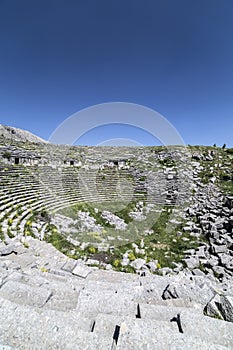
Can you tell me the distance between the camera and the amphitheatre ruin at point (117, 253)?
2.01 metres

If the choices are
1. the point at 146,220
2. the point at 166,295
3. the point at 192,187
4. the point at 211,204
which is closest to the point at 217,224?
the point at 211,204

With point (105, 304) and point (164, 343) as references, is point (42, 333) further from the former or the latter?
point (105, 304)

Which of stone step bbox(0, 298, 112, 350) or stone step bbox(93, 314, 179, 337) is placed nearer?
stone step bbox(0, 298, 112, 350)

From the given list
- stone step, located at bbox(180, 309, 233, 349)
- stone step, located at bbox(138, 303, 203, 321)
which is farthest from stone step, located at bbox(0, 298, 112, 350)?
stone step, located at bbox(180, 309, 233, 349)

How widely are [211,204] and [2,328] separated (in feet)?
46.6

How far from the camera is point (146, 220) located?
12570 mm

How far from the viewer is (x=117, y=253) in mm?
7832

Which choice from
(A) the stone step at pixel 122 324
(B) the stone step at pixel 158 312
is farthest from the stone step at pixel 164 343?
(B) the stone step at pixel 158 312

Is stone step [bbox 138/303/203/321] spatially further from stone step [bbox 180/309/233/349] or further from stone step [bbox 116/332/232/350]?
stone step [bbox 116/332/232/350]

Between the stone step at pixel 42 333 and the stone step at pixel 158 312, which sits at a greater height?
the stone step at pixel 42 333

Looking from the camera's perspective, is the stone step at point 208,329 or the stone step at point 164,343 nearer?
the stone step at point 164,343

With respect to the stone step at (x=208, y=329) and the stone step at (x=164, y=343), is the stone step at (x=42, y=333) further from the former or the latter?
the stone step at (x=208, y=329)

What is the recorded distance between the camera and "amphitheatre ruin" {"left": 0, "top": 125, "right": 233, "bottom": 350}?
79.2 inches

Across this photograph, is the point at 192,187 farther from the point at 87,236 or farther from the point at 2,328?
the point at 2,328
